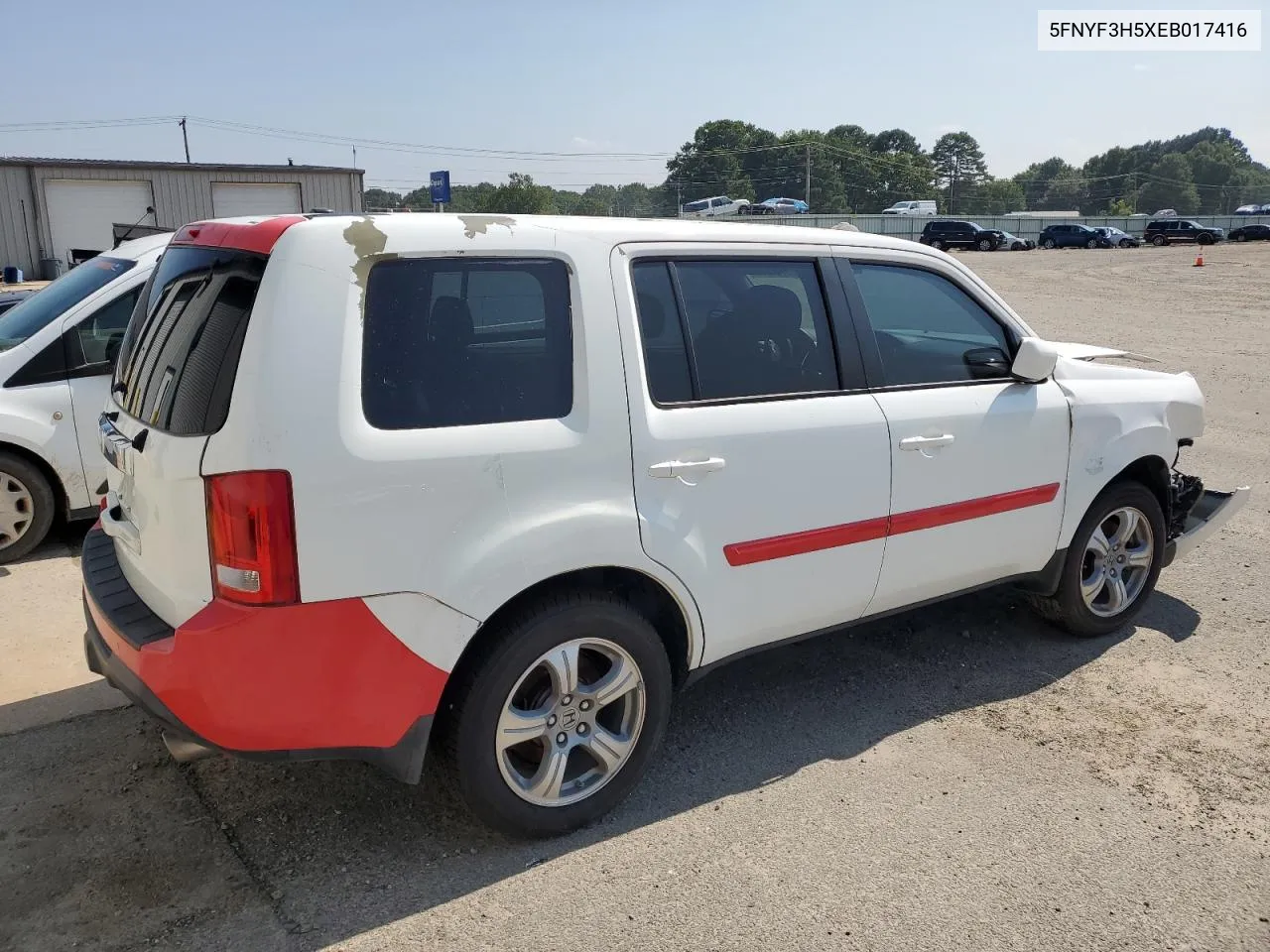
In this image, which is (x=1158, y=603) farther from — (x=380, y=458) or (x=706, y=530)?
(x=380, y=458)

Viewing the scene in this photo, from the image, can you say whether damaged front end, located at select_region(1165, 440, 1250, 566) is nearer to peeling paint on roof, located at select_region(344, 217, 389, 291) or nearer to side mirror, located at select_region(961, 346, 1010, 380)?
side mirror, located at select_region(961, 346, 1010, 380)

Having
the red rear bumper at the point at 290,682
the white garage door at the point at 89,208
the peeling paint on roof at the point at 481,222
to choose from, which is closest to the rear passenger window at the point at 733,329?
the peeling paint on roof at the point at 481,222

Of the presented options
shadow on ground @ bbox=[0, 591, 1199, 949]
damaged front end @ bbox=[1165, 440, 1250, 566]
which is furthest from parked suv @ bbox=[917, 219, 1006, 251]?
shadow on ground @ bbox=[0, 591, 1199, 949]

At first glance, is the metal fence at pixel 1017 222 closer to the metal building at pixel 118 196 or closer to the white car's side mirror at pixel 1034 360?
the metal building at pixel 118 196

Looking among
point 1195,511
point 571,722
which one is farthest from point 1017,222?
point 571,722

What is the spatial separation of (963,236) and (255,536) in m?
51.8

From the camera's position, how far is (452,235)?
2.87 meters

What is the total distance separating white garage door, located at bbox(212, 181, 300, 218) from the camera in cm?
3362

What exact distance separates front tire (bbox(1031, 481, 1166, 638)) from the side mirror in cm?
88

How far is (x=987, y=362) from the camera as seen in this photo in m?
4.13

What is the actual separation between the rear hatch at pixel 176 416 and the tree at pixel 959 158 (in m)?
159

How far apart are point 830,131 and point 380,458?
151 m

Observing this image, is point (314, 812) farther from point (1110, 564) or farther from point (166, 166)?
point (166, 166)

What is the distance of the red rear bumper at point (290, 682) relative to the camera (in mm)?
2588
